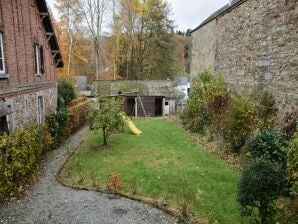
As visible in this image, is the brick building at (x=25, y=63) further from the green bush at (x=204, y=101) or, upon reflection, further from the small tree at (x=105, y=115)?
the green bush at (x=204, y=101)

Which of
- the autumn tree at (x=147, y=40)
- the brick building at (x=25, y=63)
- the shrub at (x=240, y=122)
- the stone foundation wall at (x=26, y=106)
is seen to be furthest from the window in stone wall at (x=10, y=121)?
the autumn tree at (x=147, y=40)

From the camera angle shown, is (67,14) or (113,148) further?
(67,14)

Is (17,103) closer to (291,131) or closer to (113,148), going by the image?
(113,148)

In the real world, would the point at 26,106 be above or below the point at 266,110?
below

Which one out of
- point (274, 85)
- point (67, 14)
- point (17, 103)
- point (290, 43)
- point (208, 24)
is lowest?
point (17, 103)

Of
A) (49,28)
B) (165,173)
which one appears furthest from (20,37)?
(165,173)

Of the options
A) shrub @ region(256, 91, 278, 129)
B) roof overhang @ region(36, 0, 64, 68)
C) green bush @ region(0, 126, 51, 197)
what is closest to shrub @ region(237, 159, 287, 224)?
shrub @ region(256, 91, 278, 129)

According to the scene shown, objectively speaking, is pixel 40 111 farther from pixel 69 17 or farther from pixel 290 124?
pixel 69 17

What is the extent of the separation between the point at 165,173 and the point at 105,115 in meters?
4.99

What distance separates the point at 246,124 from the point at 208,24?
11324 mm

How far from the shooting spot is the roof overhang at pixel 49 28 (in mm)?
15367

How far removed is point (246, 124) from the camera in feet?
35.3

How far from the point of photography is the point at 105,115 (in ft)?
43.8

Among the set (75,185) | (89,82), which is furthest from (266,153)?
(89,82)
